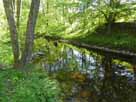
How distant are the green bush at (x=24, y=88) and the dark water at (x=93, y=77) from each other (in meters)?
5.02

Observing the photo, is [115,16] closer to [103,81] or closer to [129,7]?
[129,7]

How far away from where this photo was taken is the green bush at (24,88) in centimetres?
850

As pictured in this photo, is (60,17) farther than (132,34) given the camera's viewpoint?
Yes

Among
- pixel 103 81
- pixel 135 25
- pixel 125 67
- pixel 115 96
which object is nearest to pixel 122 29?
pixel 135 25

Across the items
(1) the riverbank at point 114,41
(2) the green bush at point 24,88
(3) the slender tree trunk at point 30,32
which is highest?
(3) the slender tree trunk at point 30,32

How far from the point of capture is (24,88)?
893 cm

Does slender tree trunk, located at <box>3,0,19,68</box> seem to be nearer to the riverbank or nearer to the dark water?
the dark water

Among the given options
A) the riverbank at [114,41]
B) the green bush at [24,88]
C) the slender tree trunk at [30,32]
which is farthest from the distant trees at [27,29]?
the riverbank at [114,41]

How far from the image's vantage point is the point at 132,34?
34.5 meters

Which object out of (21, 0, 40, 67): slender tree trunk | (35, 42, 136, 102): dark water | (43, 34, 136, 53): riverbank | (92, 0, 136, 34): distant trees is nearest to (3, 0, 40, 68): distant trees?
(21, 0, 40, 67): slender tree trunk

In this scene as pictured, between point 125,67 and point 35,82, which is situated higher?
point 35,82

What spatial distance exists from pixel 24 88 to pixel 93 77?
11965 millimetres

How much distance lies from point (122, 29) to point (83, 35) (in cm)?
609

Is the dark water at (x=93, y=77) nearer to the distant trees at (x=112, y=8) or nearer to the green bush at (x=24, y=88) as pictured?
the green bush at (x=24, y=88)
